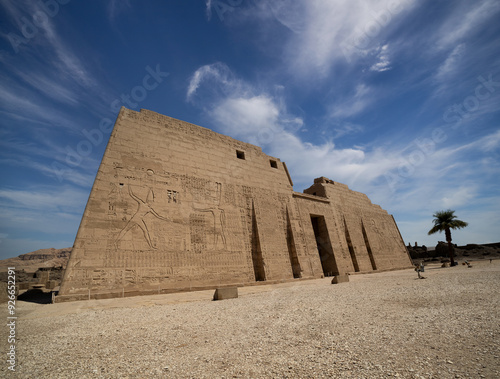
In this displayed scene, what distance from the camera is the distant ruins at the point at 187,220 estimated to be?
764 cm

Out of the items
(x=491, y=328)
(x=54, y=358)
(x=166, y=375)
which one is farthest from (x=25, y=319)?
(x=491, y=328)

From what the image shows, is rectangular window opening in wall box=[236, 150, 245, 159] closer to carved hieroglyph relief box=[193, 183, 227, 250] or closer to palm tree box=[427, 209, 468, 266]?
carved hieroglyph relief box=[193, 183, 227, 250]

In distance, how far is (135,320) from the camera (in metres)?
4.19

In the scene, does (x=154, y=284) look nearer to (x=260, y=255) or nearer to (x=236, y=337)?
(x=260, y=255)

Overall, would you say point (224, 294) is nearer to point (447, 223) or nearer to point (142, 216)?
point (142, 216)

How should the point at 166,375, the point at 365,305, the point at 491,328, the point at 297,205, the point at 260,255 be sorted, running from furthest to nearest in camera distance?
1. the point at 297,205
2. the point at 260,255
3. the point at 365,305
4. the point at 491,328
5. the point at 166,375

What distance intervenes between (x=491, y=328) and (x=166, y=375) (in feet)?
12.0

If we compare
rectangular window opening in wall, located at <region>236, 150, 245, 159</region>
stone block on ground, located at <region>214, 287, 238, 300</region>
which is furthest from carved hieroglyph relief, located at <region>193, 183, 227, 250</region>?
stone block on ground, located at <region>214, 287, 238, 300</region>

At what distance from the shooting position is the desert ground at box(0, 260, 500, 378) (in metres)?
2.07

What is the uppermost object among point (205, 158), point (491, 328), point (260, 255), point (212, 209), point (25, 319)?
point (205, 158)

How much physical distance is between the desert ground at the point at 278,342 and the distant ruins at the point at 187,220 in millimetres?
3042

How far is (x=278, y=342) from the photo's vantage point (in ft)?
9.06

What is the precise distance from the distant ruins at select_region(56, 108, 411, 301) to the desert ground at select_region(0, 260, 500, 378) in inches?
120

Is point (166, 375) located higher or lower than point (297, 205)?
lower
